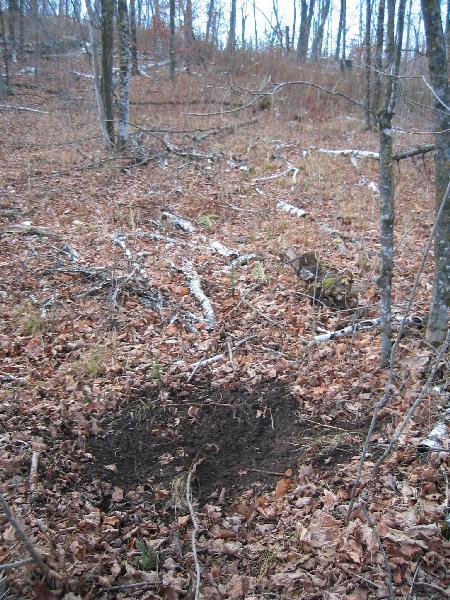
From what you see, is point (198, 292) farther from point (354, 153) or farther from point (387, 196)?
point (354, 153)

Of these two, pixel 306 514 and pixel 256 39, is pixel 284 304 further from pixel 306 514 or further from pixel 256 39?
pixel 256 39

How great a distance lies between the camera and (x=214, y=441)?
4.04 meters

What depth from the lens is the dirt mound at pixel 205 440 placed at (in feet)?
12.1

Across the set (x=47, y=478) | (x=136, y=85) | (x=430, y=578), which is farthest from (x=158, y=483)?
(x=136, y=85)

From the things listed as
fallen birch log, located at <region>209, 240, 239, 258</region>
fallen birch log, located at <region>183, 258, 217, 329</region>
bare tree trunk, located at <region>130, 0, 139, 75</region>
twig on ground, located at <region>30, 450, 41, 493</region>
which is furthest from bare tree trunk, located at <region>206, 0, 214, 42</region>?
twig on ground, located at <region>30, 450, 41, 493</region>

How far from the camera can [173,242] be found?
25.0 feet

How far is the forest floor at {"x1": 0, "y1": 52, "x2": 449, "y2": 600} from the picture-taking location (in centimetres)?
289

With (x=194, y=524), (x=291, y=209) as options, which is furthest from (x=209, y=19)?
(x=194, y=524)

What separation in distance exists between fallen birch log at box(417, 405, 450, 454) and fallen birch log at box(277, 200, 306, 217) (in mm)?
5796

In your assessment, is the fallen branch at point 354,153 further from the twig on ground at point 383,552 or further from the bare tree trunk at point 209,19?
the bare tree trunk at point 209,19

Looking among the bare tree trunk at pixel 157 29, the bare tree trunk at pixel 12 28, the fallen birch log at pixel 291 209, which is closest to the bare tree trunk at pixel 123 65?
the fallen birch log at pixel 291 209

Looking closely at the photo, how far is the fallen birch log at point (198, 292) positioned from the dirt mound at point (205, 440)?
1233 millimetres

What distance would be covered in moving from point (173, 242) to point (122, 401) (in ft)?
12.0

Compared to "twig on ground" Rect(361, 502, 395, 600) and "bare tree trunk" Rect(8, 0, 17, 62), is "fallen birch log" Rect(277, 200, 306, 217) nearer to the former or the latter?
"twig on ground" Rect(361, 502, 395, 600)
